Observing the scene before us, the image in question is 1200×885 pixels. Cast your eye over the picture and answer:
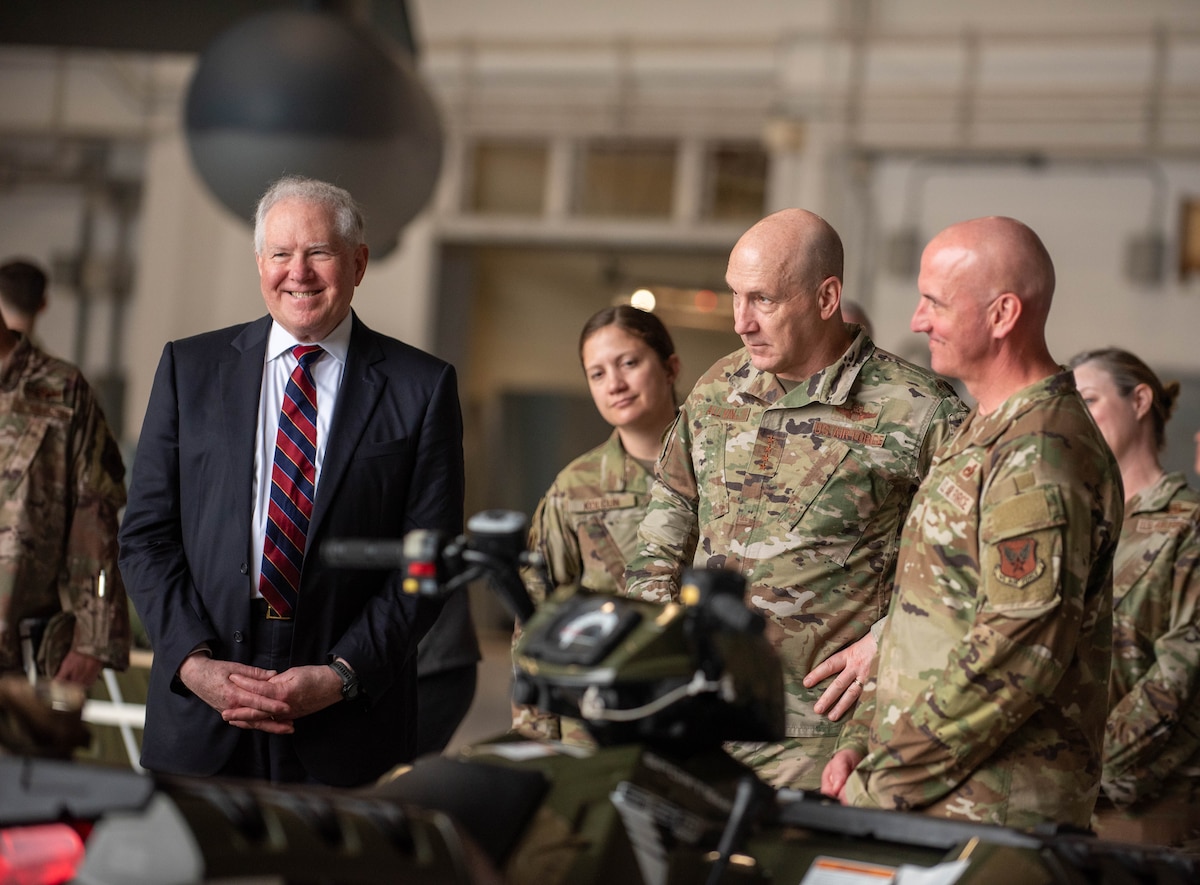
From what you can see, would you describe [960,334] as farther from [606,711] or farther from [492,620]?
[492,620]

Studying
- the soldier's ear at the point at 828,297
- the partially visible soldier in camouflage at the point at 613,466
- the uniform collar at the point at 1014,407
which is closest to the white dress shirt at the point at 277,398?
the soldier's ear at the point at 828,297

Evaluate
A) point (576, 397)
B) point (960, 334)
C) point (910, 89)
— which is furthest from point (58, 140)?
point (960, 334)

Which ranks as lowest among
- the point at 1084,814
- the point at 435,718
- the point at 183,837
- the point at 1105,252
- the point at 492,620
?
the point at 492,620

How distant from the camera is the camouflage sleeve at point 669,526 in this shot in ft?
8.18

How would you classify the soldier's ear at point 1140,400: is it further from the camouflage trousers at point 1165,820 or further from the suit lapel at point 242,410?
the suit lapel at point 242,410

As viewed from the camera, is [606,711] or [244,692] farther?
[244,692]

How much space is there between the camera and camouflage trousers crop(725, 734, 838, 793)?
7.86ft

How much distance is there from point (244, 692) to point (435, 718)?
58.7 inches

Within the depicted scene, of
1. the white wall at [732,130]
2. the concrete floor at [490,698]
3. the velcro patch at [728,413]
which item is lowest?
the concrete floor at [490,698]

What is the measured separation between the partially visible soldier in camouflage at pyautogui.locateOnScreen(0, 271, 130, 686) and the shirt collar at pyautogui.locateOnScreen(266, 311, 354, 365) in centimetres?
107

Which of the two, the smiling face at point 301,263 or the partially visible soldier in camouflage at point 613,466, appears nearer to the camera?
the smiling face at point 301,263

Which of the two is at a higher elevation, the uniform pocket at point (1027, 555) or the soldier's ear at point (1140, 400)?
the soldier's ear at point (1140, 400)

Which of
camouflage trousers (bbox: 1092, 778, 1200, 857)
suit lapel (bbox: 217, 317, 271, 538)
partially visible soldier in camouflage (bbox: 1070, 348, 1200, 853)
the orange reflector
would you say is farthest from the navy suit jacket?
camouflage trousers (bbox: 1092, 778, 1200, 857)

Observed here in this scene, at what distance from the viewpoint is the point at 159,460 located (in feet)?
7.86
